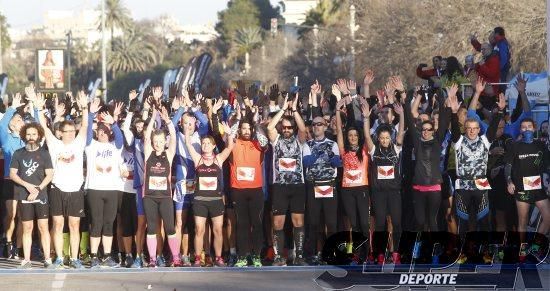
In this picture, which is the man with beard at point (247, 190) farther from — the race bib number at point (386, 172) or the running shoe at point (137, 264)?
the race bib number at point (386, 172)

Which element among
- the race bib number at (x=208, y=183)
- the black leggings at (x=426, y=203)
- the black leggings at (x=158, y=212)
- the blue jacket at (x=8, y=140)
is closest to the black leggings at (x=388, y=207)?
the black leggings at (x=426, y=203)

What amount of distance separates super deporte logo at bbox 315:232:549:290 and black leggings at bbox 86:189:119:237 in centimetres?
275

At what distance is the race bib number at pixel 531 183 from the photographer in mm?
16062

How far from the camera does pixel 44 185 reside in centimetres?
1636

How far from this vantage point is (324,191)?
1648 centimetres

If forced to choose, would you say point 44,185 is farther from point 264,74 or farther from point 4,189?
point 264,74

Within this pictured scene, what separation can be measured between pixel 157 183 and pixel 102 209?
0.83m

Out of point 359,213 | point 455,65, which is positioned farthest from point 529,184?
point 455,65

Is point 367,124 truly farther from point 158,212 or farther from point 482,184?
point 158,212

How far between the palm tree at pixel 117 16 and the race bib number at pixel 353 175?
115457mm

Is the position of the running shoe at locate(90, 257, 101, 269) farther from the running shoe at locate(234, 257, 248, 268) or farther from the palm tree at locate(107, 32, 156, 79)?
the palm tree at locate(107, 32, 156, 79)

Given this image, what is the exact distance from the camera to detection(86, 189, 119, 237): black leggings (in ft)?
54.1

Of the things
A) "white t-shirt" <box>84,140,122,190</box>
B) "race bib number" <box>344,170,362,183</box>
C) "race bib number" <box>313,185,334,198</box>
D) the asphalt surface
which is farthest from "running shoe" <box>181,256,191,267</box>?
"race bib number" <box>344,170,362,183</box>

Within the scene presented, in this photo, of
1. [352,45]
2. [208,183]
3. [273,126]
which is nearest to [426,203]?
[273,126]
